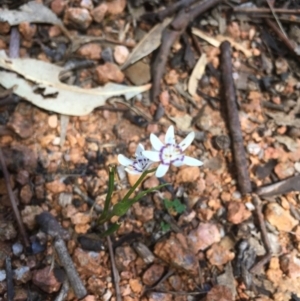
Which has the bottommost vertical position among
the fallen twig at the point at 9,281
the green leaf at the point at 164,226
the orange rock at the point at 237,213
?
the fallen twig at the point at 9,281

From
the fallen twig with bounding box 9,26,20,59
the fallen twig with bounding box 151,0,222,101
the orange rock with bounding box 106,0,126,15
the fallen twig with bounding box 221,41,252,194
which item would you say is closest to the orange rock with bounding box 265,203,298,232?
the fallen twig with bounding box 221,41,252,194

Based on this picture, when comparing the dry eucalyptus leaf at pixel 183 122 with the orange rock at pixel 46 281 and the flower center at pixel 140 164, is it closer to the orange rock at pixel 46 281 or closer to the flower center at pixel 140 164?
the flower center at pixel 140 164

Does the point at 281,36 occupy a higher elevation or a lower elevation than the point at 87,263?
higher

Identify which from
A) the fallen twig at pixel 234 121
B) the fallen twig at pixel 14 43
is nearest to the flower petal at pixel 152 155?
the fallen twig at pixel 234 121

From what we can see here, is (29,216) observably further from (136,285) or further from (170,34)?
(170,34)

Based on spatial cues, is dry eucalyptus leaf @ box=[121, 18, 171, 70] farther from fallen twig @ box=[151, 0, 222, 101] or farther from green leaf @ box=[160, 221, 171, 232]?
green leaf @ box=[160, 221, 171, 232]

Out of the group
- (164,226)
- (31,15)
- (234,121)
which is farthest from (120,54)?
(164,226)

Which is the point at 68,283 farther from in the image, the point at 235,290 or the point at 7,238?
the point at 235,290

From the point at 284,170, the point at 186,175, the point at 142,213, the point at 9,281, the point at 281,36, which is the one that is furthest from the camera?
the point at 281,36
